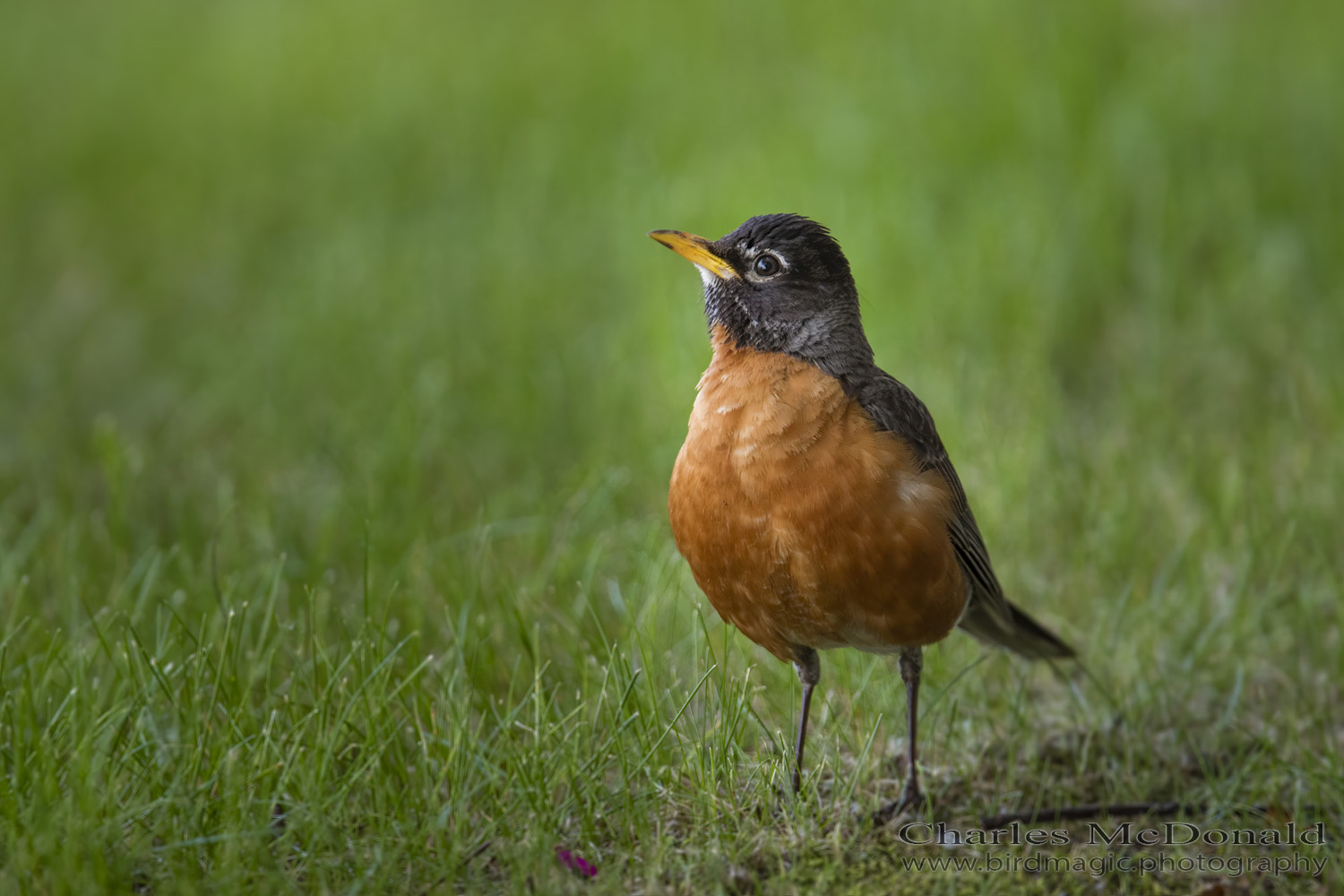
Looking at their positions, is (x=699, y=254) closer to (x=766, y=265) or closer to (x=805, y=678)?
(x=766, y=265)

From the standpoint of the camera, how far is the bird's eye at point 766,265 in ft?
11.4

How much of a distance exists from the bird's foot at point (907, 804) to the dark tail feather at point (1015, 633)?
0.61 metres

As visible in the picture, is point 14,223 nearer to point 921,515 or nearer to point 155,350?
point 155,350

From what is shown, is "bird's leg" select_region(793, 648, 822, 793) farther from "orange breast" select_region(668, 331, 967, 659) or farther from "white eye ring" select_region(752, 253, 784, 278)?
"white eye ring" select_region(752, 253, 784, 278)

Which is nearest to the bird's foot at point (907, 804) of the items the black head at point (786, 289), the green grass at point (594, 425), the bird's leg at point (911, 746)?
the bird's leg at point (911, 746)

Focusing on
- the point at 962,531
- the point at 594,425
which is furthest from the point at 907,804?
the point at 594,425

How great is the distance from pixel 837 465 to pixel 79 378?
203 inches

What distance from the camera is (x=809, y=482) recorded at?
121 inches

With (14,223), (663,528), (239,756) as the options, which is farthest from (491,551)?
(14,223)

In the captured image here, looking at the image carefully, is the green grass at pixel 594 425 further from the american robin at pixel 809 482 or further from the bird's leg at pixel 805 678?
the american robin at pixel 809 482

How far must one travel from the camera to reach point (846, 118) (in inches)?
286

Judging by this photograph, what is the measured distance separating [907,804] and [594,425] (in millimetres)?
2838

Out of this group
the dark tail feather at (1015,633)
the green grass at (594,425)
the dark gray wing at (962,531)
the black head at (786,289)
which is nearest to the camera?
the green grass at (594,425)

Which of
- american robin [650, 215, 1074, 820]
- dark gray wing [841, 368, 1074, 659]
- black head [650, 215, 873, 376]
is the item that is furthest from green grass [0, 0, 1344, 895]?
black head [650, 215, 873, 376]
